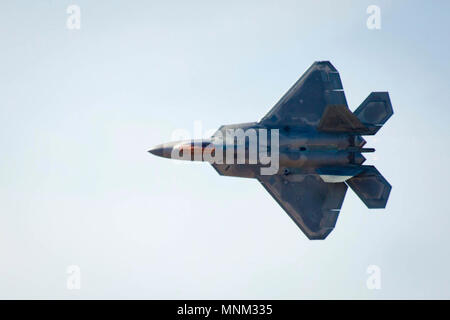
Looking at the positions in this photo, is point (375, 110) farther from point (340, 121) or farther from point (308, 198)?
point (308, 198)

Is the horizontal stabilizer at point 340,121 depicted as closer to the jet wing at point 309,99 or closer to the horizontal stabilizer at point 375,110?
the horizontal stabilizer at point 375,110

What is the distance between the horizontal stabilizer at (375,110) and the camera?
3073 centimetres

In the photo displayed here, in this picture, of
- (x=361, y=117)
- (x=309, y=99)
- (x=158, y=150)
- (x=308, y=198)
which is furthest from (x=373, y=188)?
(x=158, y=150)

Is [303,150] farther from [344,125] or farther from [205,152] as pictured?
[205,152]

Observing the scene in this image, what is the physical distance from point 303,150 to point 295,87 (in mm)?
3497

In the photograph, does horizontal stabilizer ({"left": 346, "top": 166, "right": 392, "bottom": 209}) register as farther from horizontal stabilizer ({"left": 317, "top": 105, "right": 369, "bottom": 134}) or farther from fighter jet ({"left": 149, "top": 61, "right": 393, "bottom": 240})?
horizontal stabilizer ({"left": 317, "top": 105, "right": 369, "bottom": 134})

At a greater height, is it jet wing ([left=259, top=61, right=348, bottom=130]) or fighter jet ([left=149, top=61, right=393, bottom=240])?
jet wing ([left=259, top=61, right=348, bottom=130])

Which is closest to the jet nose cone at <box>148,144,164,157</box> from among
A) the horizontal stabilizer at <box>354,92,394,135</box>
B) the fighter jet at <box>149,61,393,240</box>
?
the fighter jet at <box>149,61,393,240</box>

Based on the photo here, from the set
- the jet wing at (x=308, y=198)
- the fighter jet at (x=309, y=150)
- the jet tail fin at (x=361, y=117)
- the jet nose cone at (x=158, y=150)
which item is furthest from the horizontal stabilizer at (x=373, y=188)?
the jet nose cone at (x=158, y=150)

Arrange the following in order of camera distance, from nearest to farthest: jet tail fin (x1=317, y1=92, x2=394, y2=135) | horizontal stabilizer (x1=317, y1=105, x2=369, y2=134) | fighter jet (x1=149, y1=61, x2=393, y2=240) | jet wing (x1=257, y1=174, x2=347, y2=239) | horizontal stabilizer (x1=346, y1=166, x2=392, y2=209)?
1. horizontal stabilizer (x1=317, y1=105, x2=369, y2=134)
2. jet tail fin (x1=317, y1=92, x2=394, y2=135)
3. fighter jet (x1=149, y1=61, x2=393, y2=240)
4. horizontal stabilizer (x1=346, y1=166, x2=392, y2=209)
5. jet wing (x1=257, y1=174, x2=347, y2=239)

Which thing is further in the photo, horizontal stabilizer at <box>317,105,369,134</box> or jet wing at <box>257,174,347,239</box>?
jet wing at <box>257,174,347,239</box>

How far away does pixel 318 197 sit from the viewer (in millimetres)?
31797

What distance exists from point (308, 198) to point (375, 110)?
5434 millimetres

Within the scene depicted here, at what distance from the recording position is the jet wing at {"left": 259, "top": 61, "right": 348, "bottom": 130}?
3138 centimetres
